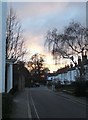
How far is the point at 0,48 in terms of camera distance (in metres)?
16.6

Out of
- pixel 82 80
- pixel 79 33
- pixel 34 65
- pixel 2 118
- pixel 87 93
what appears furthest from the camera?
pixel 34 65

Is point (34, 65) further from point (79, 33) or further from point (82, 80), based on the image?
point (82, 80)

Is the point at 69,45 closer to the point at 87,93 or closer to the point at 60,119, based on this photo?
the point at 87,93

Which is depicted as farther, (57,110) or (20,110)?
(20,110)

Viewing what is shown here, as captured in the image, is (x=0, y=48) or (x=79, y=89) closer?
(x=0, y=48)

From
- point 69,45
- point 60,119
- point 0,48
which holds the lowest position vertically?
point 60,119

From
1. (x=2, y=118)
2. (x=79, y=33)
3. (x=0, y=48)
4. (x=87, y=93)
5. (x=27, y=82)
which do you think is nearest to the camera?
(x=2, y=118)

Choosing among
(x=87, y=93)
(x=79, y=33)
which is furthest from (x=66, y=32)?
(x=87, y=93)

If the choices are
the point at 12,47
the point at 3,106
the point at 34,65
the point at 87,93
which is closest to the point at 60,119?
the point at 3,106

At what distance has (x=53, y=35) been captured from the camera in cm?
5738

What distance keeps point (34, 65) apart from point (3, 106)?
106003 millimetres

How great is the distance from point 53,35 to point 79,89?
16674mm

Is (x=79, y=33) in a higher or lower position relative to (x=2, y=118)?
higher

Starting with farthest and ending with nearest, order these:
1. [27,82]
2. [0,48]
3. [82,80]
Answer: [27,82]
[82,80]
[0,48]
